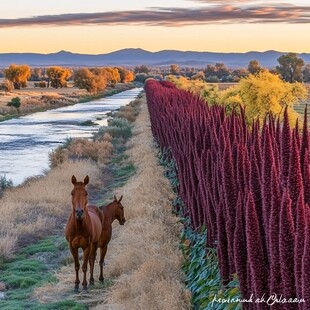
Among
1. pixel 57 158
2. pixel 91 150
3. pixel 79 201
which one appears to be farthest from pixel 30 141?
pixel 79 201

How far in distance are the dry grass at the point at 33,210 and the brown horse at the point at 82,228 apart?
10.0 ft

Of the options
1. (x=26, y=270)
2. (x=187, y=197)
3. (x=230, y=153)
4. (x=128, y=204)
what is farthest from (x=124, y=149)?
(x=230, y=153)

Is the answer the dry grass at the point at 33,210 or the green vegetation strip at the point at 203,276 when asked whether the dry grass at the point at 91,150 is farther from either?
the green vegetation strip at the point at 203,276

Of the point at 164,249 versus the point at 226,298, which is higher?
the point at 226,298

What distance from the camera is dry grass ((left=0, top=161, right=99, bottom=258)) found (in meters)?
13.2

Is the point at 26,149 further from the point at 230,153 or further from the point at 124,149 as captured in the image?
the point at 230,153

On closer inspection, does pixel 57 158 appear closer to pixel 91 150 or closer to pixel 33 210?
pixel 91 150

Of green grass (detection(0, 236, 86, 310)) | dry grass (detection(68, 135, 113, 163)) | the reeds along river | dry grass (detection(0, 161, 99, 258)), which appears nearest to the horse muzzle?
green grass (detection(0, 236, 86, 310))

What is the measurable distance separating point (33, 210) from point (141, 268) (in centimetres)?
720

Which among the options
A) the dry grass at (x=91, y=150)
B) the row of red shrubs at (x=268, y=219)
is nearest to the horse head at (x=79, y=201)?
the row of red shrubs at (x=268, y=219)

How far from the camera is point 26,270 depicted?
11.1m

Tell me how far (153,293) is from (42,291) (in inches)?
91.1

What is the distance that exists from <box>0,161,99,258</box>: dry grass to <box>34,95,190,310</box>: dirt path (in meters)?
1.75

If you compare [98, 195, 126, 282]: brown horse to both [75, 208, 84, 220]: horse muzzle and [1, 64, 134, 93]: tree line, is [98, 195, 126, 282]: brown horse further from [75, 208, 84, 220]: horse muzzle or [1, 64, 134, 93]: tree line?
[1, 64, 134, 93]: tree line
